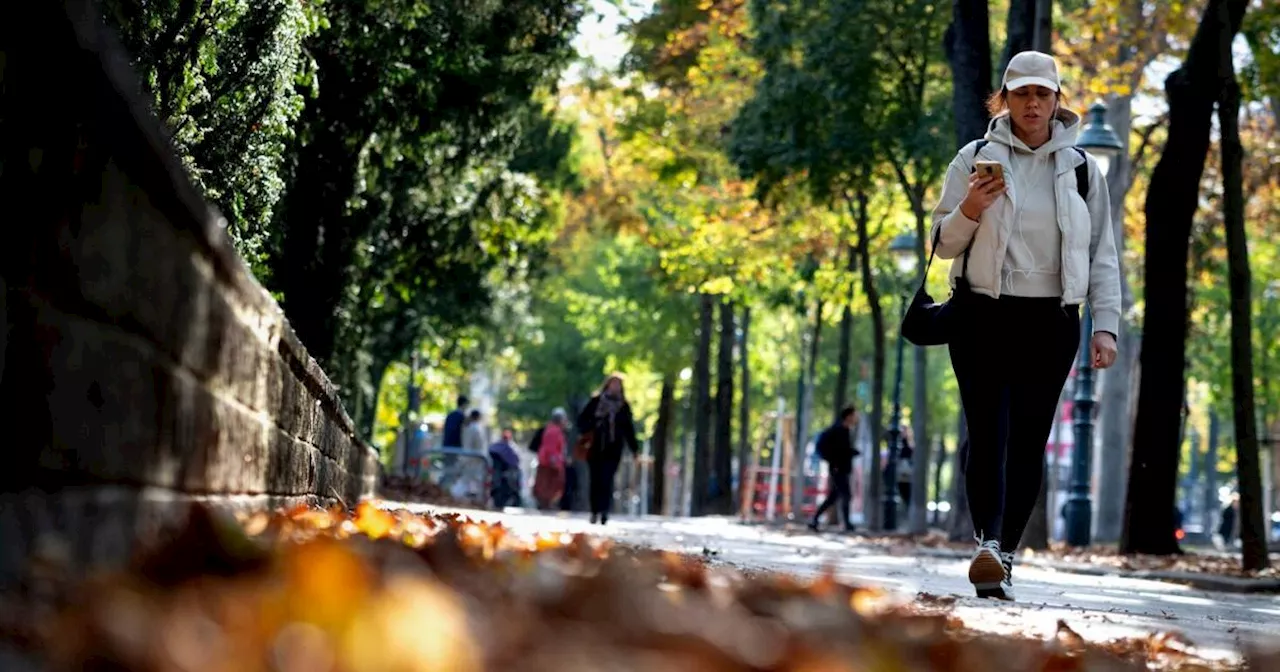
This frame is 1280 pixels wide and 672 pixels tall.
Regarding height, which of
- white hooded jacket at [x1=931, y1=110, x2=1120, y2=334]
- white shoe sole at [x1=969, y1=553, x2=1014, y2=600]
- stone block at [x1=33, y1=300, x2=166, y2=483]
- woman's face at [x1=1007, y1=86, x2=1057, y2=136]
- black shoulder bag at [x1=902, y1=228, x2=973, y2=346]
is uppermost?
woman's face at [x1=1007, y1=86, x2=1057, y2=136]

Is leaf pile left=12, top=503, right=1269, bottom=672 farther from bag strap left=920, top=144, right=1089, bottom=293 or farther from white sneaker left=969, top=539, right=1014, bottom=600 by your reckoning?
bag strap left=920, top=144, right=1089, bottom=293

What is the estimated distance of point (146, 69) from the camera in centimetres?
1027

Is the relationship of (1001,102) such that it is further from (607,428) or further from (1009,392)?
(607,428)

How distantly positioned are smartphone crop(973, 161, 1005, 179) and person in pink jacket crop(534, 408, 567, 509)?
30.8m

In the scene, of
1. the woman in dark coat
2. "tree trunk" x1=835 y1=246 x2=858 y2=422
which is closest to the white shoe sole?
the woman in dark coat

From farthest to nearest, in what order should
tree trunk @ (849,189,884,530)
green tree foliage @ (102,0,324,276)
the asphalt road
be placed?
tree trunk @ (849,189,884,530) → green tree foliage @ (102,0,324,276) → the asphalt road

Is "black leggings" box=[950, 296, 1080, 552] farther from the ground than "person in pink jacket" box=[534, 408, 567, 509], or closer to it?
closer to it

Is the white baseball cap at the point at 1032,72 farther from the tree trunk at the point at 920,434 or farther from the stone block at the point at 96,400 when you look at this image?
the tree trunk at the point at 920,434

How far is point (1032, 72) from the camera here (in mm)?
8648

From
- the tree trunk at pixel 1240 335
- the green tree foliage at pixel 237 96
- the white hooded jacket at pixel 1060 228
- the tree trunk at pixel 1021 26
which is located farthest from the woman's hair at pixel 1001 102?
the tree trunk at pixel 1021 26

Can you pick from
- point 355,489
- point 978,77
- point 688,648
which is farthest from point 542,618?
point 978,77

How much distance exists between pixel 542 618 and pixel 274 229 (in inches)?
496

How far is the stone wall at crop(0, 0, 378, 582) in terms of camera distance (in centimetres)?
349

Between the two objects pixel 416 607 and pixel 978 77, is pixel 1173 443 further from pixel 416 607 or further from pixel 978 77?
pixel 416 607
